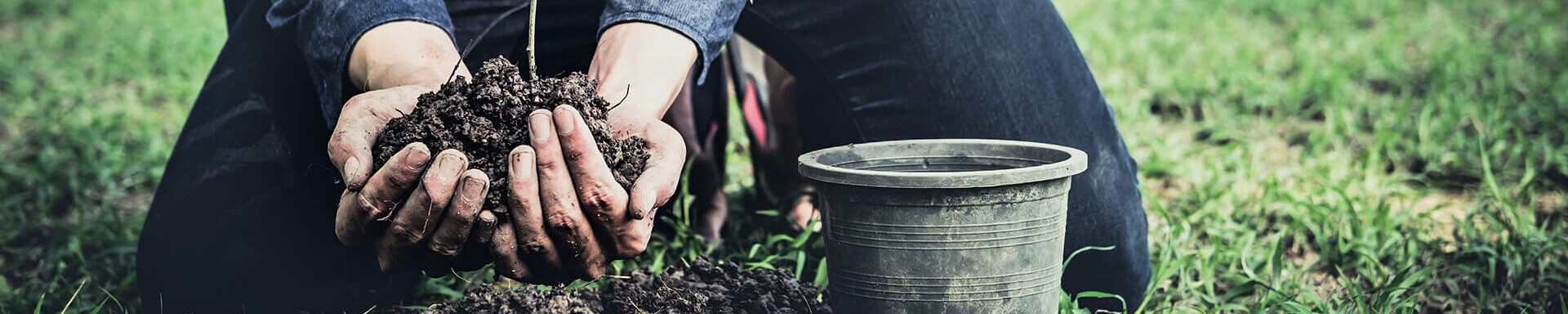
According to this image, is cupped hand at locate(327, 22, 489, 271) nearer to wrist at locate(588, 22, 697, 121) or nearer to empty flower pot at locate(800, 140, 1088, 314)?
wrist at locate(588, 22, 697, 121)

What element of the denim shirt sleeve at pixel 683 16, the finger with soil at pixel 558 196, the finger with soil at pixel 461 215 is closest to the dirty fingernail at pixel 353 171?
the finger with soil at pixel 461 215

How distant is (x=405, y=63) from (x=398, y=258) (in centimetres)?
35

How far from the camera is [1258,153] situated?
3.33 metres

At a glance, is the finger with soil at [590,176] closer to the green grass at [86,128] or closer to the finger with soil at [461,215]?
the finger with soil at [461,215]

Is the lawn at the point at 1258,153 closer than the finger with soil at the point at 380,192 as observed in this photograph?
No

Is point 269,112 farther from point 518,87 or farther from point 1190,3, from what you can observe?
point 1190,3

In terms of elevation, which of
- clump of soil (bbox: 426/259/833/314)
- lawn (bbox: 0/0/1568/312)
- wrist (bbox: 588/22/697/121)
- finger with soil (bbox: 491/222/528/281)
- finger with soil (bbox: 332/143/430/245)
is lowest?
lawn (bbox: 0/0/1568/312)

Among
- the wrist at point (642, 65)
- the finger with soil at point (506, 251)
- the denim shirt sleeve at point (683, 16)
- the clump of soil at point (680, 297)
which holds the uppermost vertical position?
the denim shirt sleeve at point (683, 16)

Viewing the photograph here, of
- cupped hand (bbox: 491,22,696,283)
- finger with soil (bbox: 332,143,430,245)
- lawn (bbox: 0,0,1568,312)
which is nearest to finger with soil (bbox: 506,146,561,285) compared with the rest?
cupped hand (bbox: 491,22,696,283)

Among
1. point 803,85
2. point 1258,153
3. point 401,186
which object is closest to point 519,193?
point 401,186

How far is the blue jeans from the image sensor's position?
1.97 meters

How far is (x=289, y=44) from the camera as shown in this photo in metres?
2.14

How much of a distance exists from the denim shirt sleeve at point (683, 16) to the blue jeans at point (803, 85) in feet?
0.70

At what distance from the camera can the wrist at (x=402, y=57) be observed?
1.68 m
